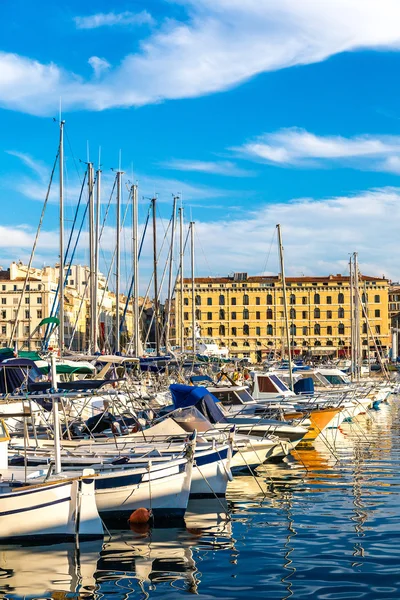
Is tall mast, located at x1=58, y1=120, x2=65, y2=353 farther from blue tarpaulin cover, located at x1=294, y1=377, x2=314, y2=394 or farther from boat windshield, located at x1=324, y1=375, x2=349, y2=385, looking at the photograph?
boat windshield, located at x1=324, y1=375, x2=349, y2=385

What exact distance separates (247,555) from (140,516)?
331cm

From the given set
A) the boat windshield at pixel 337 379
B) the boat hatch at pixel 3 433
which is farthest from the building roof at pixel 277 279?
the boat hatch at pixel 3 433

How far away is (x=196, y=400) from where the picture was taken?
2430 cm

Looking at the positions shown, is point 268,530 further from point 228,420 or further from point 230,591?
point 228,420

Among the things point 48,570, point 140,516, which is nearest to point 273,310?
point 140,516

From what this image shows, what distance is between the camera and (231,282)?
425 ft

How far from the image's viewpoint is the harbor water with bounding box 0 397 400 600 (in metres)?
12.1

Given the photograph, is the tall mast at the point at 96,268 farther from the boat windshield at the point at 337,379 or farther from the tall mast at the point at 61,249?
the boat windshield at the point at 337,379

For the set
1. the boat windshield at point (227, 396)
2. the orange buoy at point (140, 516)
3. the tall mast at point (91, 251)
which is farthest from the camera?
the tall mast at point (91, 251)

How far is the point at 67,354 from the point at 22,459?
1865 cm

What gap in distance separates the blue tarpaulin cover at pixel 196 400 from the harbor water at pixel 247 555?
3.82 meters

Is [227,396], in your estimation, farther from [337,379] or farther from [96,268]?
[337,379]

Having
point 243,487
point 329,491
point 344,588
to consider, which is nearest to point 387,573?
point 344,588

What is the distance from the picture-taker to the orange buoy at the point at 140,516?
16.7 m
